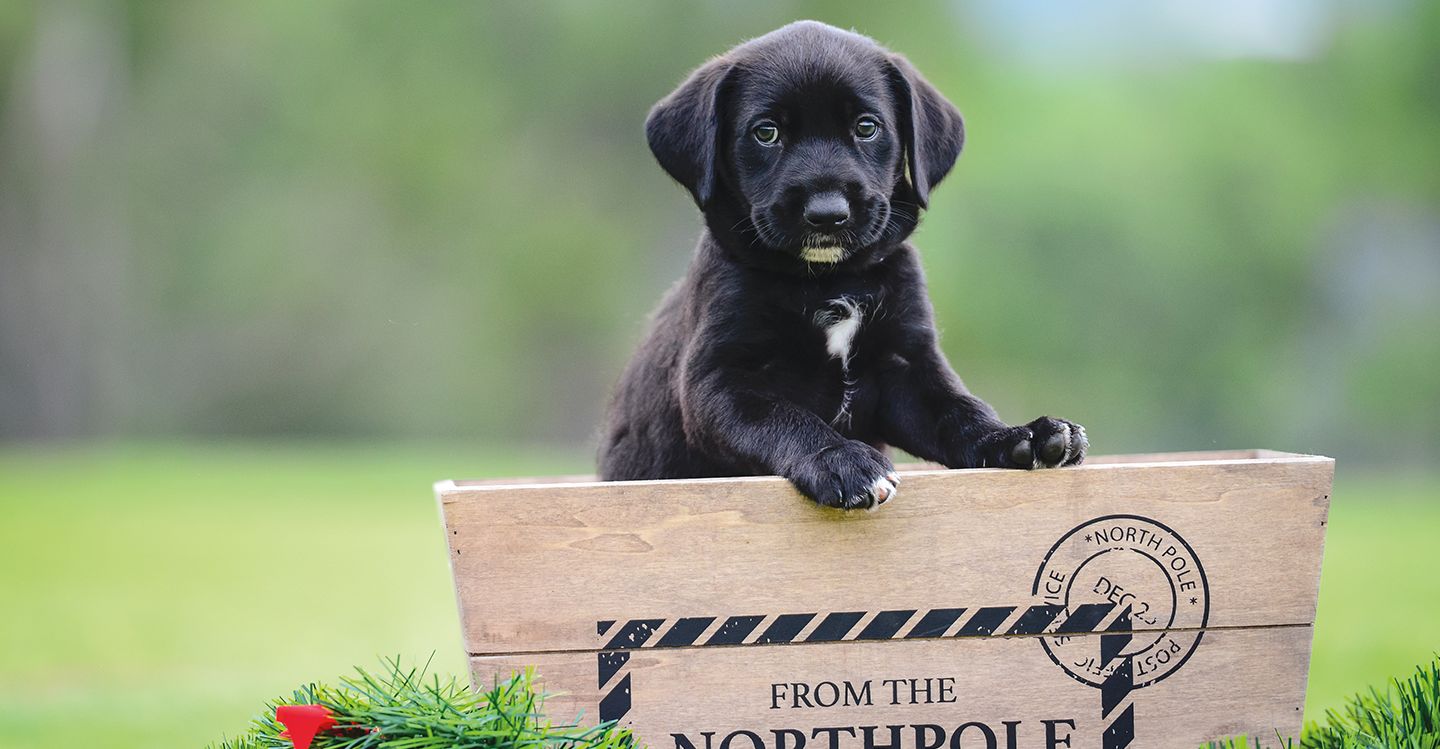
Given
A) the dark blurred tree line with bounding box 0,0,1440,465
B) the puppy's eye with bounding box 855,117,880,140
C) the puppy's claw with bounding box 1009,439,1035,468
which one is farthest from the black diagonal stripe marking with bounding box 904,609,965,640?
the dark blurred tree line with bounding box 0,0,1440,465

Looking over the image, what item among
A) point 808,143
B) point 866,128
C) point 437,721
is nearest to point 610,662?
point 437,721

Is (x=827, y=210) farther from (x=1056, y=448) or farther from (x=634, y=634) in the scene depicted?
(x=634, y=634)

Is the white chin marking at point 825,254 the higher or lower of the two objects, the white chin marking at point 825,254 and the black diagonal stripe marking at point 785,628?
the higher

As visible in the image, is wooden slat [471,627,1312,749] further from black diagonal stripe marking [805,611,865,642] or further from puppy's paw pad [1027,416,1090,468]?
puppy's paw pad [1027,416,1090,468]

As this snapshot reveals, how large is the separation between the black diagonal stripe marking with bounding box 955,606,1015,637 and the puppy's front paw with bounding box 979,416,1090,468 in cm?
31

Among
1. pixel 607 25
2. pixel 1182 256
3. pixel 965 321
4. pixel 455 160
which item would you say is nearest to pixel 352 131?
pixel 455 160

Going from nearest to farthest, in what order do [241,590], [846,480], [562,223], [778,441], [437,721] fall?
1. [437,721]
2. [846,480]
3. [778,441]
4. [241,590]
5. [562,223]

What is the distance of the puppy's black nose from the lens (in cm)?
262

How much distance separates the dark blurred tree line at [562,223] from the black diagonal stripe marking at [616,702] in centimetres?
1285

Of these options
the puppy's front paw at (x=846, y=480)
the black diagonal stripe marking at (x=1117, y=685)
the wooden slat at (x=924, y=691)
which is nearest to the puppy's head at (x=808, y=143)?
the puppy's front paw at (x=846, y=480)

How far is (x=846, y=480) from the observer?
237 centimetres

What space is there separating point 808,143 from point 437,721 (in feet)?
4.90

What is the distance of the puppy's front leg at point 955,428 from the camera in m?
2.52

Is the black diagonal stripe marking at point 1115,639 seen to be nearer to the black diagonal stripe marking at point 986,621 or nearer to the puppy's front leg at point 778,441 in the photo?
the black diagonal stripe marking at point 986,621
